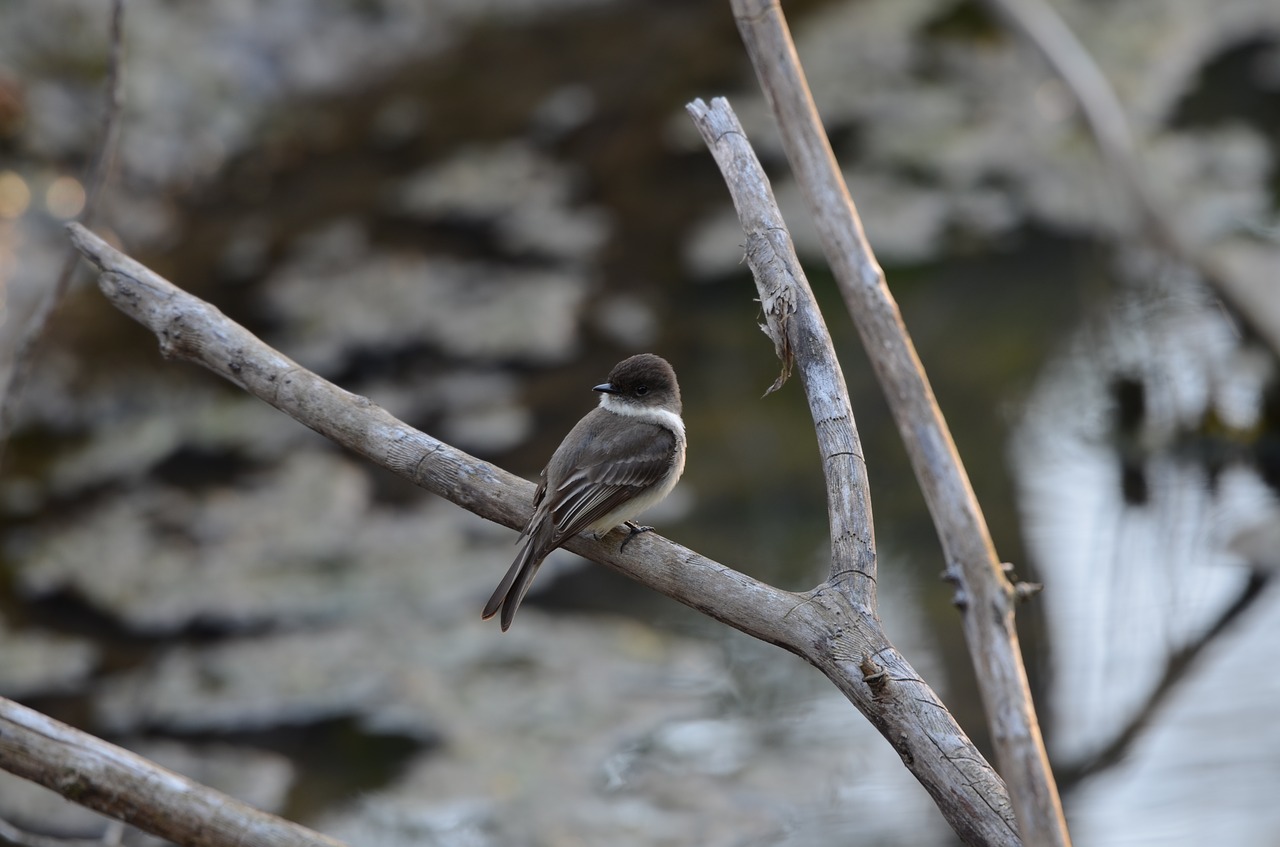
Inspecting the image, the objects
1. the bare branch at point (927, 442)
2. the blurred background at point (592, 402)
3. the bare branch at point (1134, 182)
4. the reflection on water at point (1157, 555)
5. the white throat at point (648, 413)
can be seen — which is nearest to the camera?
the bare branch at point (927, 442)

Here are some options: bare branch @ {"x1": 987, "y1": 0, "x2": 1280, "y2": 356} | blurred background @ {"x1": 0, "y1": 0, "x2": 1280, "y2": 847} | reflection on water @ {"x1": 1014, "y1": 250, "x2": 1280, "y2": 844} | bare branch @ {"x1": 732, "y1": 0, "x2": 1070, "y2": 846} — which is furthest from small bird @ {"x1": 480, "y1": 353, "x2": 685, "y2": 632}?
bare branch @ {"x1": 987, "y1": 0, "x2": 1280, "y2": 356}

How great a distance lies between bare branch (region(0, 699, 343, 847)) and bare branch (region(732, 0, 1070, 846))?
149cm

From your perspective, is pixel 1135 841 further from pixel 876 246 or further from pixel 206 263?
pixel 206 263

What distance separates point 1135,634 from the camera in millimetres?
6094

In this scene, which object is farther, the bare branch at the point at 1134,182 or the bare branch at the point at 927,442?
the bare branch at the point at 1134,182

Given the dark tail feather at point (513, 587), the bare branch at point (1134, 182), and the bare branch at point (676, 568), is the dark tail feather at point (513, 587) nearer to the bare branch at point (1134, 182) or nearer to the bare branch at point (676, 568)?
the bare branch at point (676, 568)

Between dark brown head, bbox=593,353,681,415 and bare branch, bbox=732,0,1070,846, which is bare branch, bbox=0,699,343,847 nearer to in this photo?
bare branch, bbox=732,0,1070,846

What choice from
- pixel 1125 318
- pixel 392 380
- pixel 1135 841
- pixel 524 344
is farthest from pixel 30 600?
pixel 1125 318

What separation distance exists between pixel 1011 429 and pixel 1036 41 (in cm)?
228

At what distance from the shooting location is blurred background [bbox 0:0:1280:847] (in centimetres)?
559

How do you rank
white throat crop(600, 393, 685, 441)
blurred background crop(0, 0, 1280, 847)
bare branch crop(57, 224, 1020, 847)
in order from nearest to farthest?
bare branch crop(57, 224, 1020, 847) → white throat crop(600, 393, 685, 441) → blurred background crop(0, 0, 1280, 847)

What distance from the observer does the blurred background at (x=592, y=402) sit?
5.59m

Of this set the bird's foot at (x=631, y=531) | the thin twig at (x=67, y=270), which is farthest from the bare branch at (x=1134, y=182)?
the thin twig at (x=67, y=270)

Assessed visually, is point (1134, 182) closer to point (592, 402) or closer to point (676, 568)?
point (592, 402)
